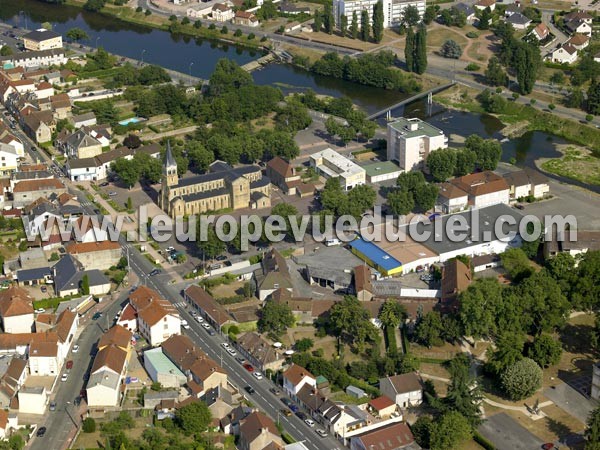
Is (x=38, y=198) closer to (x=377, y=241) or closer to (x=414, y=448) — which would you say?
(x=377, y=241)

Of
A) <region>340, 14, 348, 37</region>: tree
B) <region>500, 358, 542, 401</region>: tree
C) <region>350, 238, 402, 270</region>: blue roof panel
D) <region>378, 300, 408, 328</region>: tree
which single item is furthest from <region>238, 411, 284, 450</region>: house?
<region>340, 14, 348, 37</region>: tree

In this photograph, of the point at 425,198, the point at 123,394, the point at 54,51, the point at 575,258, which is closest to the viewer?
the point at 123,394

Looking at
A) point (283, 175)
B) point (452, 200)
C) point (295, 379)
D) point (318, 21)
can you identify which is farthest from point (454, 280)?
point (318, 21)

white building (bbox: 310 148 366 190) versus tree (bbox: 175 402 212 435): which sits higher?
tree (bbox: 175 402 212 435)

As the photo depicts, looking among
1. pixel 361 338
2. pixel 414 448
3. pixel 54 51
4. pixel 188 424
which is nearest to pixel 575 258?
pixel 361 338

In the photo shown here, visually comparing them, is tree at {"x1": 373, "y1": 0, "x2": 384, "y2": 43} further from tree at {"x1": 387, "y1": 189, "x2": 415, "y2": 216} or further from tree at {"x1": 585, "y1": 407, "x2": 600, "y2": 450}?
tree at {"x1": 585, "y1": 407, "x2": 600, "y2": 450}

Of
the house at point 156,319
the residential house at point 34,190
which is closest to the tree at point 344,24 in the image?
the residential house at point 34,190

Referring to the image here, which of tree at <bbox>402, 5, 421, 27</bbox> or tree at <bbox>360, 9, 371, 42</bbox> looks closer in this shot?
tree at <bbox>360, 9, 371, 42</bbox>
